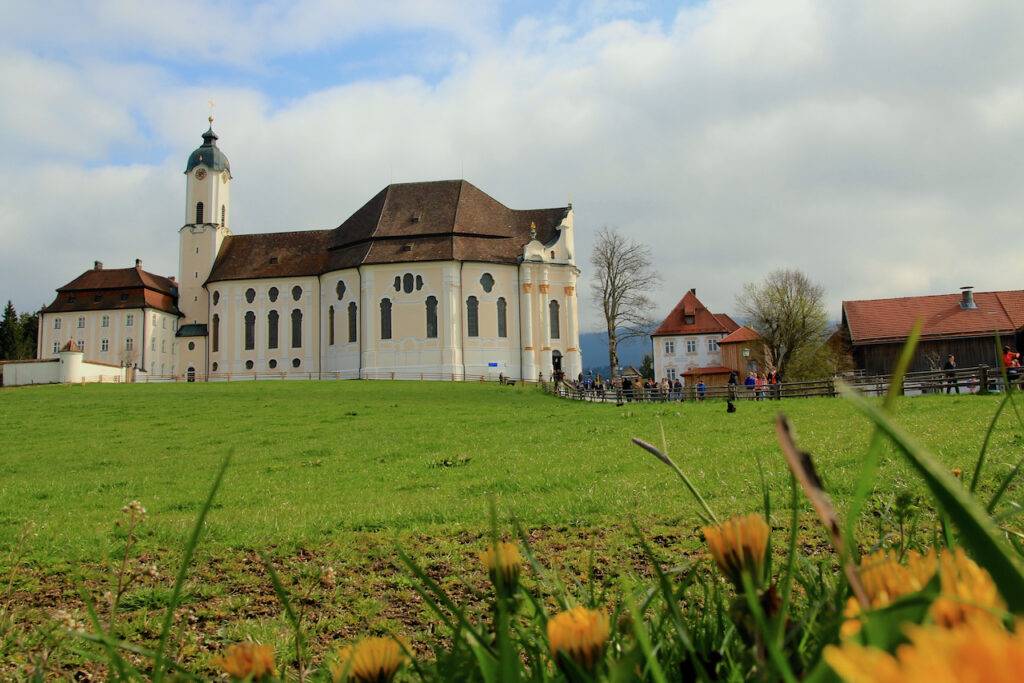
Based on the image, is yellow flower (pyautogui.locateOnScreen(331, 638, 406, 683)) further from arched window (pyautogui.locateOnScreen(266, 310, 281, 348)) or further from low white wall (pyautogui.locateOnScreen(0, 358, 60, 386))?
arched window (pyautogui.locateOnScreen(266, 310, 281, 348))

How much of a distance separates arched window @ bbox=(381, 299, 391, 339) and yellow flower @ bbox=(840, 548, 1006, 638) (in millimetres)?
57629

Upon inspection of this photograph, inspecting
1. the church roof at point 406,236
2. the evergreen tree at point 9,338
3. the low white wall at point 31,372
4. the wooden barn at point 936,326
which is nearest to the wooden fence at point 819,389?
the wooden barn at point 936,326

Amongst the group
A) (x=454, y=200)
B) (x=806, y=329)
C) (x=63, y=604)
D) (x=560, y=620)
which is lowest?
(x=63, y=604)

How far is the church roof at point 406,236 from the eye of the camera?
58844 millimetres

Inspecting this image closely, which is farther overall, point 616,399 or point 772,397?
point 616,399

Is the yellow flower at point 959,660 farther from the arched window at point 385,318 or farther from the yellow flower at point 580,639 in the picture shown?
the arched window at point 385,318

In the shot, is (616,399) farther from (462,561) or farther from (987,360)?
(462,561)

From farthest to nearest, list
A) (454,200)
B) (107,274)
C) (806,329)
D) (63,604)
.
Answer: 1. (107,274)
2. (454,200)
3. (806,329)
4. (63,604)

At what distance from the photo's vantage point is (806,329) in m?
56.7

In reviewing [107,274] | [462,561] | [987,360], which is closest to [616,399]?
[987,360]

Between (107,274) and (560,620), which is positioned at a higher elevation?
(107,274)

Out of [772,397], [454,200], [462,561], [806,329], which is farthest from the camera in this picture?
[454,200]

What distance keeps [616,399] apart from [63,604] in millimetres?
34212

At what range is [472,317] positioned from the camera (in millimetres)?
57938
